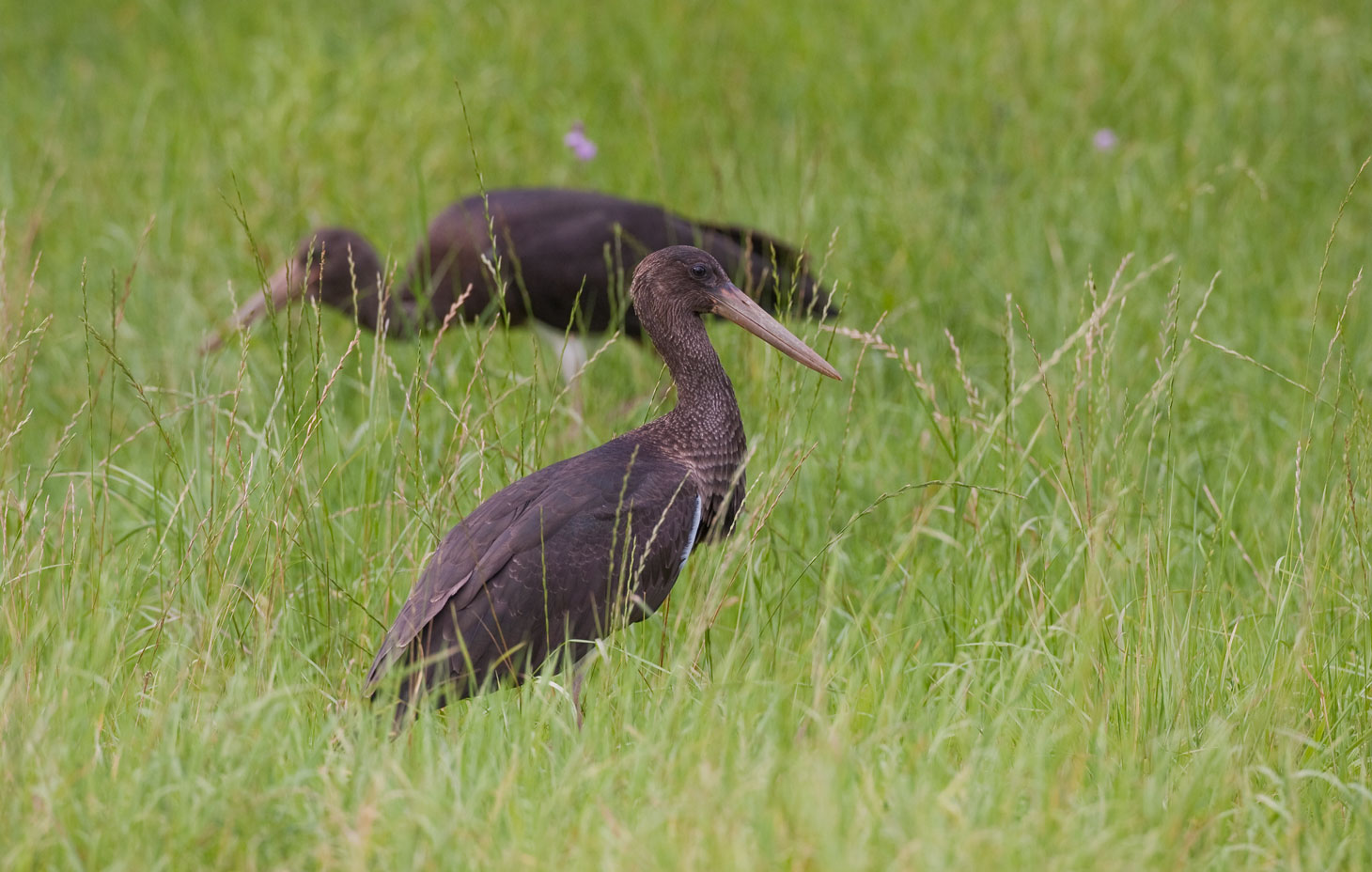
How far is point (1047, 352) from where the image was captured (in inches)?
196

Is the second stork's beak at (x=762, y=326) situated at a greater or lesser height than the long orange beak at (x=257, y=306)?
greater

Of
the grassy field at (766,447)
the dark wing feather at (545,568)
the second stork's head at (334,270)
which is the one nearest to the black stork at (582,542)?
the dark wing feather at (545,568)

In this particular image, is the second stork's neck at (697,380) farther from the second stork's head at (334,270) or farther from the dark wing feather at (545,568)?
the second stork's head at (334,270)

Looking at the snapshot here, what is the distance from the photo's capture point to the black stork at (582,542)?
9.55 feet

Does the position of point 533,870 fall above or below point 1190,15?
below

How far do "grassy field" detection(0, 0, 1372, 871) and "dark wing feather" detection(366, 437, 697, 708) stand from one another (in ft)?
0.39

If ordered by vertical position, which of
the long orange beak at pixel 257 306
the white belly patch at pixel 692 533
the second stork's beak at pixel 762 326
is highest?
the second stork's beak at pixel 762 326

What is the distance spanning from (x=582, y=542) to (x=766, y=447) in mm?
659

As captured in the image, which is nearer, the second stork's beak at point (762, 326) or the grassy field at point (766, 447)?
the grassy field at point (766, 447)

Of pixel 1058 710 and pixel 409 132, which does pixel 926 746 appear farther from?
pixel 409 132

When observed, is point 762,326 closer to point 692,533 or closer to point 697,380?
point 697,380

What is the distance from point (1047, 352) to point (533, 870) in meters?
3.30

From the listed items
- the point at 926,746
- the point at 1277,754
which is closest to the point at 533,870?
the point at 926,746

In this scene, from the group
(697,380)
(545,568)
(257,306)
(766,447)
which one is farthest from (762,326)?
(257,306)
